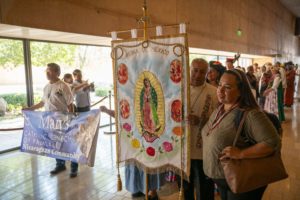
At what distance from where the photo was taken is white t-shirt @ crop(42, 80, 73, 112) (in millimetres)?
3676

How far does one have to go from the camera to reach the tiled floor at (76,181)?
313cm

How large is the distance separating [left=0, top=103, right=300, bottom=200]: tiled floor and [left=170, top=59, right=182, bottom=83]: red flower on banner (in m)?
1.40

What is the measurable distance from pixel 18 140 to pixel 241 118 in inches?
205

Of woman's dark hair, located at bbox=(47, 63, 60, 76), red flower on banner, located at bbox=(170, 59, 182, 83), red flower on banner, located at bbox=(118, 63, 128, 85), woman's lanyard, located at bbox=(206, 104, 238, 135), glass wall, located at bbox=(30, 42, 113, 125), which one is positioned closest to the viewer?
woman's lanyard, located at bbox=(206, 104, 238, 135)

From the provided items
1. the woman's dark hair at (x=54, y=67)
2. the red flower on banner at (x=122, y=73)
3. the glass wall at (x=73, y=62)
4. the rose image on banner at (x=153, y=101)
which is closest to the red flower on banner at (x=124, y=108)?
the rose image on banner at (x=153, y=101)

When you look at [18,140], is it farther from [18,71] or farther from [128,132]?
[128,132]

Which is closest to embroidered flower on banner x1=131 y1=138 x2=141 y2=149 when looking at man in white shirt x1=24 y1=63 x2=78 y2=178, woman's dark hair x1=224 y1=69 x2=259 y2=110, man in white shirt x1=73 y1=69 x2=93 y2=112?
woman's dark hair x1=224 y1=69 x2=259 y2=110

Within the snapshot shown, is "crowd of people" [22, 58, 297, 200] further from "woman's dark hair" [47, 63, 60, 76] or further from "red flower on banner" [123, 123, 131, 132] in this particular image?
"red flower on banner" [123, 123, 131, 132]

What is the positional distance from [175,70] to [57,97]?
220cm

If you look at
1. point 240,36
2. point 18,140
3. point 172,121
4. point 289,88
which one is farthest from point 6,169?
point 240,36

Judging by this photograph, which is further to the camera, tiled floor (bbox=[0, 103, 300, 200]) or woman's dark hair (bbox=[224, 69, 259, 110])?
tiled floor (bbox=[0, 103, 300, 200])

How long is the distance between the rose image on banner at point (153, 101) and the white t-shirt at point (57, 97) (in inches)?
62.9

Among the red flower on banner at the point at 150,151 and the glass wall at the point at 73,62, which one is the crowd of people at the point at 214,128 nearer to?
the red flower on banner at the point at 150,151

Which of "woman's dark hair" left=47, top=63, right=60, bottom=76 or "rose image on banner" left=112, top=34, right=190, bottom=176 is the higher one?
"woman's dark hair" left=47, top=63, right=60, bottom=76
